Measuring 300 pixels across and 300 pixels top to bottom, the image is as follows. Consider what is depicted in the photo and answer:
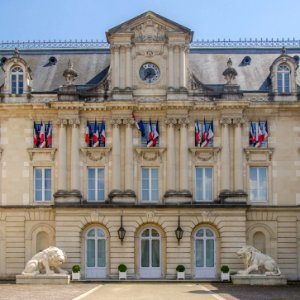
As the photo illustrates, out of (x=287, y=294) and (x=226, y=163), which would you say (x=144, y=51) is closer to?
(x=226, y=163)

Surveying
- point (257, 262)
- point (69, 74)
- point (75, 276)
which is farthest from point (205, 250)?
point (69, 74)

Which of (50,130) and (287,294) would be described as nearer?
(287,294)

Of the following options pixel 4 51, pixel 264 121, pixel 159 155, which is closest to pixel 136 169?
pixel 159 155

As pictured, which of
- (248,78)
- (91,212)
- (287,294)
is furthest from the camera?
(248,78)

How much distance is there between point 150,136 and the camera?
156ft

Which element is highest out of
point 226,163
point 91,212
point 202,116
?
point 202,116

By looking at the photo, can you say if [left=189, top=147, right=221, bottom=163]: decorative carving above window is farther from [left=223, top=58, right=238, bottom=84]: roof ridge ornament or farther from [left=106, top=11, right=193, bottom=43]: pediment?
[left=106, top=11, right=193, bottom=43]: pediment

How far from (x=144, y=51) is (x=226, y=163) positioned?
892 centimetres

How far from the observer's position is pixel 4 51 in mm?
53750

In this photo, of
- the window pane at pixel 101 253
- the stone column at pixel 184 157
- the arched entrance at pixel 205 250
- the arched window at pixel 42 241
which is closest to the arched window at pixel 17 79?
the arched window at pixel 42 241

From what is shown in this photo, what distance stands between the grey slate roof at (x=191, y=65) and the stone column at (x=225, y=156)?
3284 millimetres

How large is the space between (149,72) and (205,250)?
11.9 meters

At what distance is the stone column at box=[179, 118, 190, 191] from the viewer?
47.1 meters

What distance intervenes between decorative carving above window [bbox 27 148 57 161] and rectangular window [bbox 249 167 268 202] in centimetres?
1268
